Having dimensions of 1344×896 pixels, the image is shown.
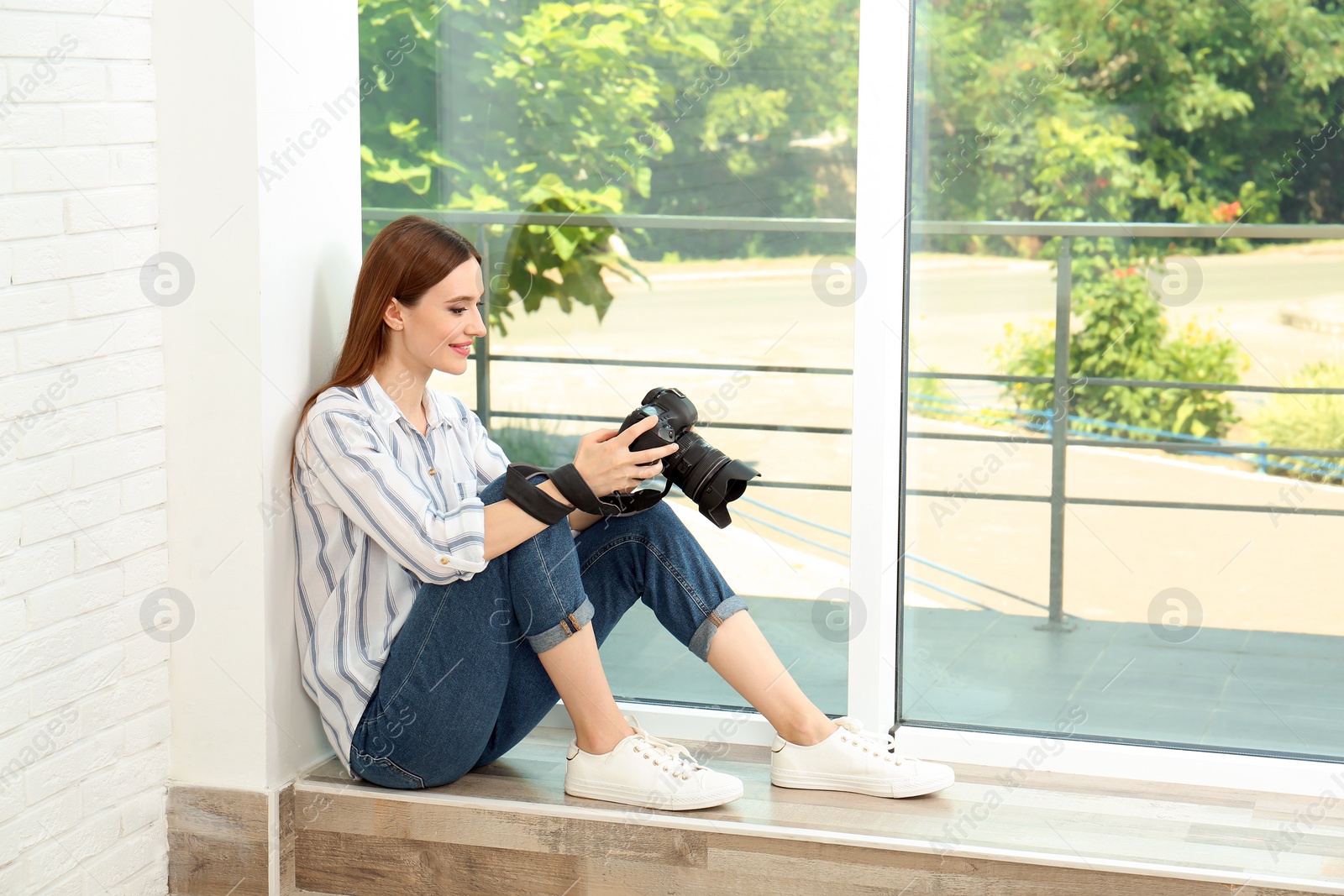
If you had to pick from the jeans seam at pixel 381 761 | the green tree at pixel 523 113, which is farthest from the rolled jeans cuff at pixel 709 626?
the green tree at pixel 523 113

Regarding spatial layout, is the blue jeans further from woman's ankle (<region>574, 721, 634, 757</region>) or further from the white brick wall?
the white brick wall

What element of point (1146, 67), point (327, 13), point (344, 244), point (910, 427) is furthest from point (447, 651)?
point (1146, 67)

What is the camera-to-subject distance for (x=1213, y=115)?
1965mm

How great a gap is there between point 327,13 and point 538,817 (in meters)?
1.26

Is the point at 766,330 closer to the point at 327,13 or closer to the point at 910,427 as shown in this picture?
the point at 910,427

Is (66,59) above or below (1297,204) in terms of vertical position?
above

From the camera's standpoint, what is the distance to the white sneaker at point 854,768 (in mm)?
1931

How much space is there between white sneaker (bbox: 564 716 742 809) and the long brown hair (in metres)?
0.64

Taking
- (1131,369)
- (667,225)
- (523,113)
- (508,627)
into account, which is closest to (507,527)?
(508,627)

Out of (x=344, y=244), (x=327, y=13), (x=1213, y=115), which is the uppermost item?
(x=327, y=13)

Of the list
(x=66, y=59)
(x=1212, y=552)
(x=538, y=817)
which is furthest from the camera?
(x=1212, y=552)

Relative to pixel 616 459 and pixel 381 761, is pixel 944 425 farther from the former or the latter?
pixel 381 761

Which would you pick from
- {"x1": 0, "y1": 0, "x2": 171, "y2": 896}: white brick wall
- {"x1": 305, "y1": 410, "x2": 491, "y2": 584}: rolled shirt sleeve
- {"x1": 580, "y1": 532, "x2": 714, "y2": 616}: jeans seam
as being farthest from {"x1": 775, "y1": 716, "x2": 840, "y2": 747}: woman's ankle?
{"x1": 0, "y1": 0, "x2": 171, "y2": 896}: white brick wall

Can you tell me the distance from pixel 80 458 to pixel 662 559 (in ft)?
2.70
